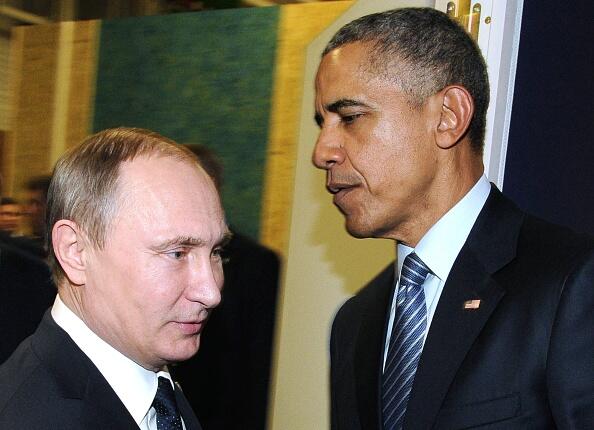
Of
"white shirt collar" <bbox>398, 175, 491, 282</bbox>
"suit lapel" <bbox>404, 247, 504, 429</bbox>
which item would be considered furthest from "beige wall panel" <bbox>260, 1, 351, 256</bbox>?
"suit lapel" <bbox>404, 247, 504, 429</bbox>

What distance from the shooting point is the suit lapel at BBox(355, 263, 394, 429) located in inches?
72.7

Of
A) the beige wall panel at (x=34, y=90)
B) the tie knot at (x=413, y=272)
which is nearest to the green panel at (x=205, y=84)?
the beige wall panel at (x=34, y=90)

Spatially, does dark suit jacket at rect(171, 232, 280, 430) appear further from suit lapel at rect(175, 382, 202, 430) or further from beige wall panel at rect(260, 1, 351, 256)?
suit lapel at rect(175, 382, 202, 430)

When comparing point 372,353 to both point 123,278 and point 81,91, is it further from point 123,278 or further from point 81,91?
point 81,91

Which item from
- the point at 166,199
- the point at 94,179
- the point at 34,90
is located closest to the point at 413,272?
the point at 166,199

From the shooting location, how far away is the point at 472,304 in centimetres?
171

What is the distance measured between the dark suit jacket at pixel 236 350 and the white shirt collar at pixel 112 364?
1.02 meters

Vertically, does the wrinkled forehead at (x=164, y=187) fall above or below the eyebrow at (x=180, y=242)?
above

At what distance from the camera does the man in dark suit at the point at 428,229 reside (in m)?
1.65

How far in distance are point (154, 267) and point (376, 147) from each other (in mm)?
534

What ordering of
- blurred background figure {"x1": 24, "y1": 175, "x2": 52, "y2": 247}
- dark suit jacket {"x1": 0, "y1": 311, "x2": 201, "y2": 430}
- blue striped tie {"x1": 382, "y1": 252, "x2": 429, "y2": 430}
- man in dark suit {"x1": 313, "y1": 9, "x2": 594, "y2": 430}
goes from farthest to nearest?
blurred background figure {"x1": 24, "y1": 175, "x2": 52, "y2": 247} < blue striped tie {"x1": 382, "y1": 252, "x2": 429, "y2": 430} < man in dark suit {"x1": 313, "y1": 9, "x2": 594, "y2": 430} < dark suit jacket {"x1": 0, "y1": 311, "x2": 201, "y2": 430}

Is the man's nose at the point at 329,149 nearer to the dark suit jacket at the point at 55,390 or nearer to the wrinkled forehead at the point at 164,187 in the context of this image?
the wrinkled forehead at the point at 164,187

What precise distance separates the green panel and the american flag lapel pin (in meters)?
1.03

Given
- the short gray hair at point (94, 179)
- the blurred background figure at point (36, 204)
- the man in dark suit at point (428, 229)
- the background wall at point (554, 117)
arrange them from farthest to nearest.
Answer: the blurred background figure at point (36, 204) → the background wall at point (554, 117) → the man in dark suit at point (428, 229) → the short gray hair at point (94, 179)
